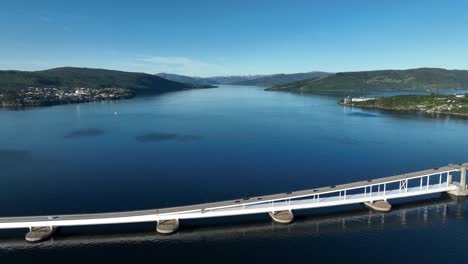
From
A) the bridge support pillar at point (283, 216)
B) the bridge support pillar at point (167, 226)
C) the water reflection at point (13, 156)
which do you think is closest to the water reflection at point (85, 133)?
the water reflection at point (13, 156)

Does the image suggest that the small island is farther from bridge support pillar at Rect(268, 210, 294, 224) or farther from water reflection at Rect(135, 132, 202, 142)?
bridge support pillar at Rect(268, 210, 294, 224)

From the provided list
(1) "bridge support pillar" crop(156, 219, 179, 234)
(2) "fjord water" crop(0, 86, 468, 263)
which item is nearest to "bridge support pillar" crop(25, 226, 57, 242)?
(2) "fjord water" crop(0, 86, 468, 263)

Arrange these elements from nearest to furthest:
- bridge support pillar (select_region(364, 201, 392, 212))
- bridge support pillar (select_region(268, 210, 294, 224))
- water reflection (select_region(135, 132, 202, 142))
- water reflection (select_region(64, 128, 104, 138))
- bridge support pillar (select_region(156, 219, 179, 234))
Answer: bridge support pillar (select_region(156, 219, 179, 234)), bridge support pillar (select_region(268, 210, 294, 224)), bridge support pillar (select_region(364, 201, 392, 212)), water reflection (select_region(135, 132, 202, 142)), water reflection (select_region(64, 128, 104, 138))

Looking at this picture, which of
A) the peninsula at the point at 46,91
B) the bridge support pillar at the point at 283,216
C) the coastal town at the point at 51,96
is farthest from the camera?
the peninsula at the point at 46,91

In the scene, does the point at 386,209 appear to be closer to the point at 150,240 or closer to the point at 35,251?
the point at 150,240

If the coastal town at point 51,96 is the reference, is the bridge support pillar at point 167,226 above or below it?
below

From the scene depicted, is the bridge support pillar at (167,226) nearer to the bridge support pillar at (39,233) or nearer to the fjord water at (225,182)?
the fjord water at (225,182)

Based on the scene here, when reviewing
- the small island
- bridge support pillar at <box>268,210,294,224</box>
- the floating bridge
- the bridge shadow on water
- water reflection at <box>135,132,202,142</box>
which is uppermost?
the small island
